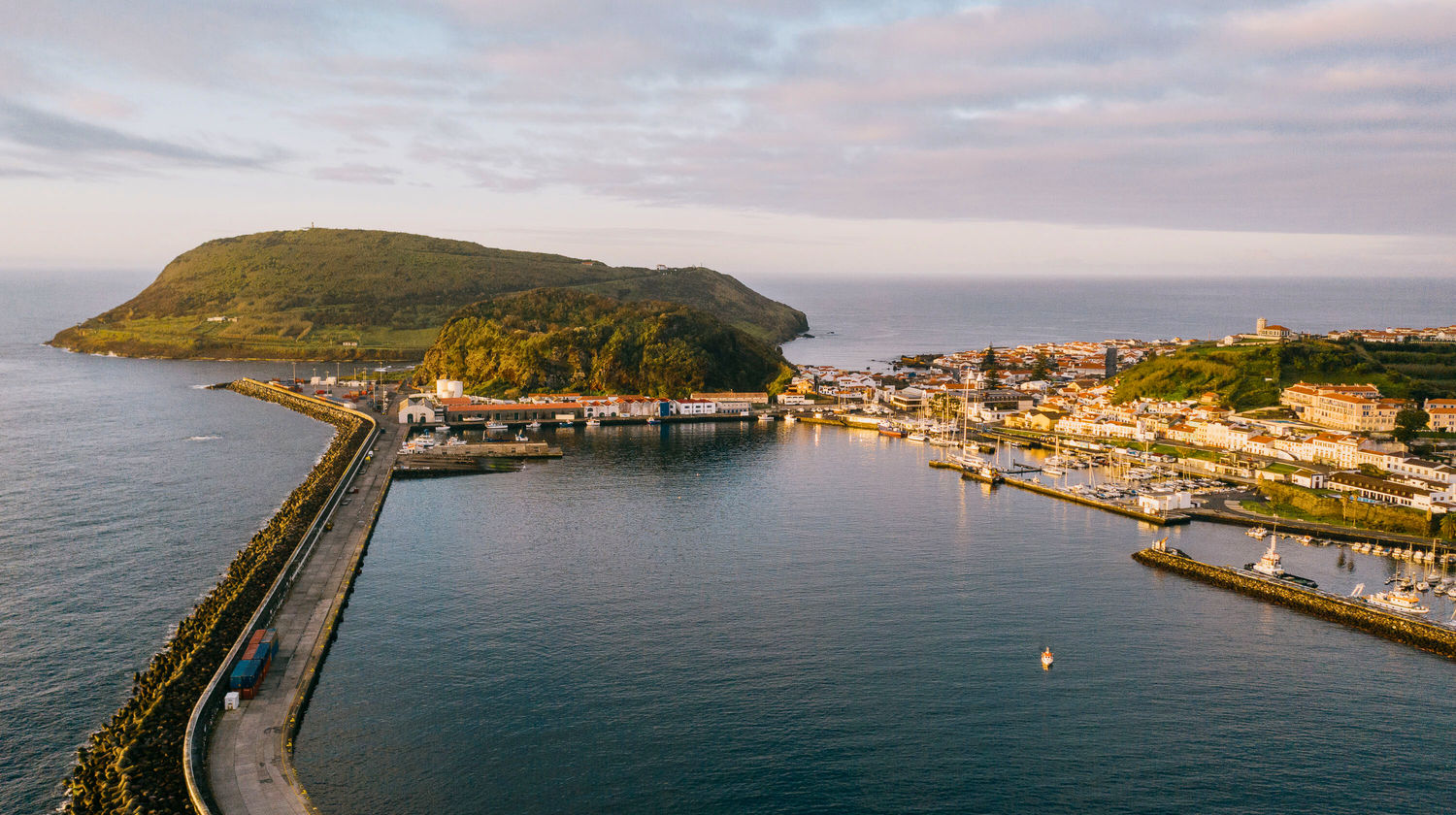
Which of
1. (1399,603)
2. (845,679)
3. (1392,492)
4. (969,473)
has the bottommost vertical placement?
(845,679)

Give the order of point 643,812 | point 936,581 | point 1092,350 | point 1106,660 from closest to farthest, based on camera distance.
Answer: point 643,812, point 1106,660, point 936,581, point 1092,350

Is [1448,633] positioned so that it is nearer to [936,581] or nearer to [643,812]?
[936,581]

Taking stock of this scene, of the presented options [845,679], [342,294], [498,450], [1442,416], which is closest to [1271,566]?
[845,679]

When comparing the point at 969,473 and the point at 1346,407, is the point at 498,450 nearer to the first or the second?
the point at 969,473

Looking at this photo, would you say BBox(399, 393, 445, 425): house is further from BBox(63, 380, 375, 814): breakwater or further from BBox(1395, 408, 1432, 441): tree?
BBox(1395, 408, 1432, 441): tree

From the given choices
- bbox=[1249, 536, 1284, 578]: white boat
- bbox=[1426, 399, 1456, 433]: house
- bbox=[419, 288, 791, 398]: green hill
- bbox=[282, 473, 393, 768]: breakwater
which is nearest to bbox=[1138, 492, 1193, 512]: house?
bbox=[1249, 536, 1284, 578]: white boat

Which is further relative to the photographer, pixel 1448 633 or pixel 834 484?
pixel 834 484

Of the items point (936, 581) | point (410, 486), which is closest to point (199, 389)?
point (410, 486)
